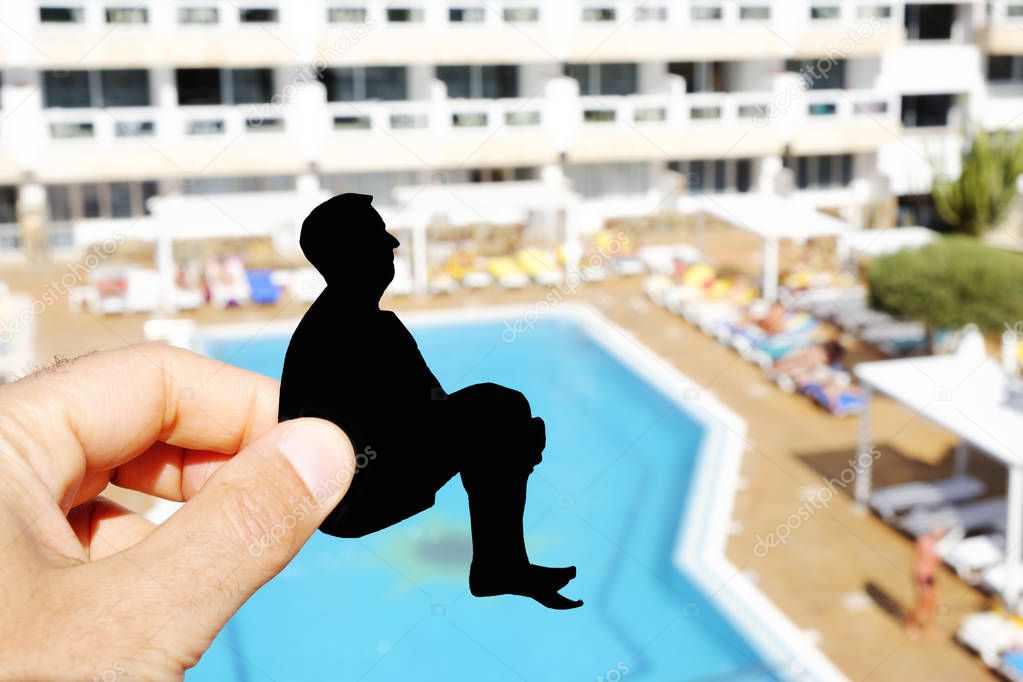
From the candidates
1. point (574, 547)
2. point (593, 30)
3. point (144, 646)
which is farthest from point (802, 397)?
point (144, 646)

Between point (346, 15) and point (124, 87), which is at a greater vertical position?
point (346, 15)

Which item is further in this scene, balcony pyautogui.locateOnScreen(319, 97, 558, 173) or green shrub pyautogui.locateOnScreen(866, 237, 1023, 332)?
balcony pyautogui.locateOnScreen(319, 97, 558, 173)

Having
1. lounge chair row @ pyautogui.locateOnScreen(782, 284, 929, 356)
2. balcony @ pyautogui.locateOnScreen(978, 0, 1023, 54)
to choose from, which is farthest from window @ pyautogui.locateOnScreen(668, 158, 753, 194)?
lounge chair row @ pyautogui.locateOnScreen(782, 284, 929, 356)

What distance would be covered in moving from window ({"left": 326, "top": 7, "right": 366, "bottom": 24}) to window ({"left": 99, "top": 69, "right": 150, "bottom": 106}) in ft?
12.8

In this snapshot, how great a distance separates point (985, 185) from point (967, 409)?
35.1 ft

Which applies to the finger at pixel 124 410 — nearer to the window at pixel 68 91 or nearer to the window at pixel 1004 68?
the window at pixel 68 91

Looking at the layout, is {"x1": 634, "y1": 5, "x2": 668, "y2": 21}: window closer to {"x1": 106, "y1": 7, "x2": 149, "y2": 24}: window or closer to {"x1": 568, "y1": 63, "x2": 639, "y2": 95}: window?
{"x1": 568, "y1": 63, "x2": 639, "y2": 95}: window

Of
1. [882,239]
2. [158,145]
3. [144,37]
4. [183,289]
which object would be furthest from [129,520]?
[144,37]

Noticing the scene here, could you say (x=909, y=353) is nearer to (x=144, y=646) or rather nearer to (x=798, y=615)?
(x=798, y=615)

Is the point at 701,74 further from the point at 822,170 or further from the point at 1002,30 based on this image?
the point at 1002,30

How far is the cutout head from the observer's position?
220 centimetres

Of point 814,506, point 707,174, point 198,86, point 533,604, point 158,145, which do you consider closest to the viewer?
point 533,604

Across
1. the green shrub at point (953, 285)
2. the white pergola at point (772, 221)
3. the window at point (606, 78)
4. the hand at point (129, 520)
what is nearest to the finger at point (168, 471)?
the hand at point (129, 520)

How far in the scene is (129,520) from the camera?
9.04 ft
